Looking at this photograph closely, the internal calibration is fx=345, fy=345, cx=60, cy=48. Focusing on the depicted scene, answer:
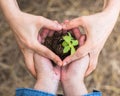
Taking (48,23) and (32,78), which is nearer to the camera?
(48,23)

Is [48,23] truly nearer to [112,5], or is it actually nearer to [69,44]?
[69,44]

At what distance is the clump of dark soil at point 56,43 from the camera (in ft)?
3.44

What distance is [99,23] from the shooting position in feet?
3.36

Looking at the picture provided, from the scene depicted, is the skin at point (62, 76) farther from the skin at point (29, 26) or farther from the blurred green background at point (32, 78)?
the blurred green background at point (32, 78)

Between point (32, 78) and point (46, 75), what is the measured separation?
56cm

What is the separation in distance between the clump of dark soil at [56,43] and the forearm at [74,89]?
10 cm

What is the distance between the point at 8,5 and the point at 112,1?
1.03 feet

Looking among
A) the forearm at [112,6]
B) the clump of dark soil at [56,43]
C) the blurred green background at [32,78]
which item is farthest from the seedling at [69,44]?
the blurred green background at [32,78]

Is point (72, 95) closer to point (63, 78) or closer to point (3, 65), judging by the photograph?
point (63, 78)

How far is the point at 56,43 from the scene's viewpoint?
41.7 inches

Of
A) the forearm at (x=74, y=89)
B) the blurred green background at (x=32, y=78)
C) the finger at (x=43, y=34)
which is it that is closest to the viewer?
the forearm at (x=74, y=89)

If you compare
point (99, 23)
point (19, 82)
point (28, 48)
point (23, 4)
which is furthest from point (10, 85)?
point (99, 23)

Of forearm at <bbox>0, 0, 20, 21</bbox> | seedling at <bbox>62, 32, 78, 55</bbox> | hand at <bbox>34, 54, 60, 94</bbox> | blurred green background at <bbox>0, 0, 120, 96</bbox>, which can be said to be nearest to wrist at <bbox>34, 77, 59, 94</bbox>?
hand at <bbox>34, 54, 60, 94</bbox>

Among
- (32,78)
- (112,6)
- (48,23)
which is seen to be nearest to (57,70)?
(48,23)
